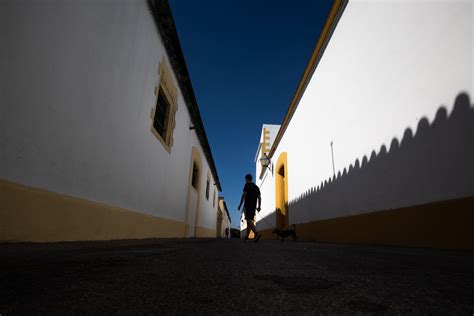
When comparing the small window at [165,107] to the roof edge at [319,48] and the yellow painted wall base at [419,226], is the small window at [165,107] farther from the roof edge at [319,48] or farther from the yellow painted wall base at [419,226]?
the yellow painted wall base at [419,226]

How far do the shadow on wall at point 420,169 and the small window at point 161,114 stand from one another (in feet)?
13.8

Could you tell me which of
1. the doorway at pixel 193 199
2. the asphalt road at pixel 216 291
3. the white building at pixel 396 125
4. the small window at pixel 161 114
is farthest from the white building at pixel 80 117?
the white building at pixel 396 125

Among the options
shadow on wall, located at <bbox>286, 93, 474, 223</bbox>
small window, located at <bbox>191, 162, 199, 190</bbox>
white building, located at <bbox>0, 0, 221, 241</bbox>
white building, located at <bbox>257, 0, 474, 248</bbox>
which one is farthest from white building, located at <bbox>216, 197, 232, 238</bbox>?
shadow on wall, located at <bbox>286, 93, 474, 223</bbox>

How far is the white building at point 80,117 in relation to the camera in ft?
5.96

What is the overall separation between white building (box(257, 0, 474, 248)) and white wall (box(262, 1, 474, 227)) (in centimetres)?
1

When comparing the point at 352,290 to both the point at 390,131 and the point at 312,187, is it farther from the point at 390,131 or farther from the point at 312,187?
the point at 312,187

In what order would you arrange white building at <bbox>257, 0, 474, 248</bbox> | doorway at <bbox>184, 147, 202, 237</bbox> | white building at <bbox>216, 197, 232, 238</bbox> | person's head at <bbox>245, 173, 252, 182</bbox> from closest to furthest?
1. white building at <bbox>257, 0, 474, 248</bbox>
2. person's head at <bbox>245, 173, 252, 182</bbox>
3. doorway at <bbox>184, 147, 202, 237</bbox>
4. white building at <bbox>216, 197, 232, 238</bbox>

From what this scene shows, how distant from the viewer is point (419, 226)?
2.89 metres

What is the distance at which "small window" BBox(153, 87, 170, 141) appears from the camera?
5.45 m

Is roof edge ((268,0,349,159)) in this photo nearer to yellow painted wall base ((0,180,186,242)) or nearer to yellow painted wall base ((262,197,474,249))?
yellow painted wall base ((262,197,474,249))

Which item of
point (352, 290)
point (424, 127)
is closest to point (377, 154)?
point (424, 127)

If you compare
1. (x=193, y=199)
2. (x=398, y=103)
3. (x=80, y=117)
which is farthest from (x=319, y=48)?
(x=193, y=199)

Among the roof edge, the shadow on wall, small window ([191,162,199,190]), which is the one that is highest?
the roof edge

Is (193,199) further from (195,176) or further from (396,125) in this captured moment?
Answer: (396,125)
